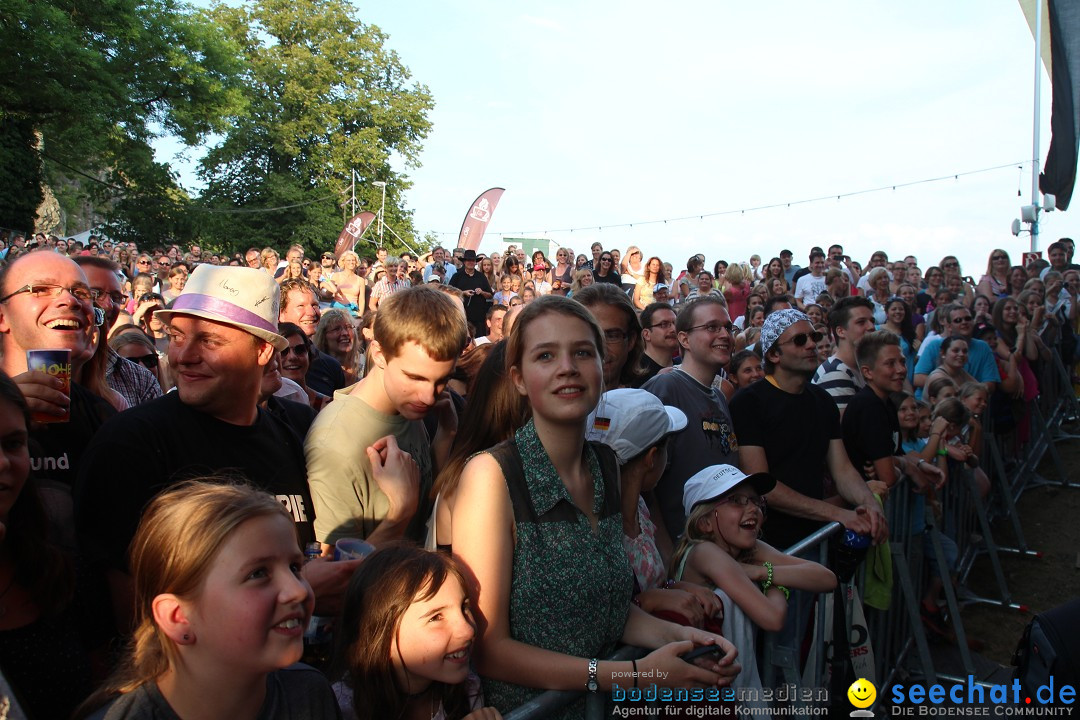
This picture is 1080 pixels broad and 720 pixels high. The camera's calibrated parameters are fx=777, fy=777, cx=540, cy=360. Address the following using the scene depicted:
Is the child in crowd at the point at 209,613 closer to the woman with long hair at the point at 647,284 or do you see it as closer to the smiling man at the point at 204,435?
the smiling man at the point at 204,435

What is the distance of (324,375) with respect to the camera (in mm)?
5375

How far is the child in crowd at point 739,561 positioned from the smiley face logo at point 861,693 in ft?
3.20

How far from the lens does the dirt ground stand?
242 inches

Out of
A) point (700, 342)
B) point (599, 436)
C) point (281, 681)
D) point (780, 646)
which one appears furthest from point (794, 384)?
point (281, 681)

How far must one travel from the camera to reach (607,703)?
2.18m

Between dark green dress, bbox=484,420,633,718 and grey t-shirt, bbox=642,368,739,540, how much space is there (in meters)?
1.55

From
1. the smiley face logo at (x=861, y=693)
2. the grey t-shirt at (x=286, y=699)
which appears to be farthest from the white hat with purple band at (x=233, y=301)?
the smiley face logo at (x=861, y=693)

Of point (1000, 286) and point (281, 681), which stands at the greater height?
point (1000, 286)

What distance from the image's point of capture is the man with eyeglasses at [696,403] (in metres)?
3.80

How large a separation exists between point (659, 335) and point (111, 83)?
28684mm

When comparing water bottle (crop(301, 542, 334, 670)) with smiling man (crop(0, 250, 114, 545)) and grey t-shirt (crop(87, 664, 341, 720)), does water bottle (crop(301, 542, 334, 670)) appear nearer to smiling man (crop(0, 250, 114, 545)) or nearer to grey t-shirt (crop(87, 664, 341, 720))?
grey t-shirt (crop(87, 664, 341, 720))

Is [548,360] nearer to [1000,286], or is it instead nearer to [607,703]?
[607,703]

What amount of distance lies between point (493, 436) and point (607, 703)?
3.00 ft

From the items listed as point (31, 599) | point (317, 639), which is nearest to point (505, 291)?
point (317, 639)
